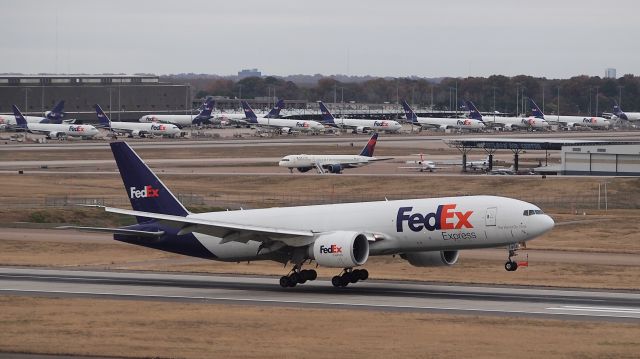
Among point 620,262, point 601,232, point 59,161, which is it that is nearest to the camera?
point 620,262

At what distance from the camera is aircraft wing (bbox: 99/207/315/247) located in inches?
2231

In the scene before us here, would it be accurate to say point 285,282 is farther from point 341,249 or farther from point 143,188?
point 143,188

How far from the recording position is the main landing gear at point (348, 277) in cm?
5859

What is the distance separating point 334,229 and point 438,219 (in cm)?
536

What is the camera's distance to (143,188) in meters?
62.7

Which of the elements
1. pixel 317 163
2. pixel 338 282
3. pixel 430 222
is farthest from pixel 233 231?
pixel 317 163

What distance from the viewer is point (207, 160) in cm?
17212

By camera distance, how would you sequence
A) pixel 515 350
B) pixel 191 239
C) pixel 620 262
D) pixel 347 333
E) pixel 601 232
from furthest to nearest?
pixel 601 232, pixel 620 262, pixel 191 239, pixel 347 333, pixel 515 350

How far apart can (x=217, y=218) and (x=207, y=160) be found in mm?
110538

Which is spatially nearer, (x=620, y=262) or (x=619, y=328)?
(x=619, y=328)

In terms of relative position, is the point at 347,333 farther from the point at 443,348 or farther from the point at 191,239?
the point at 191,239

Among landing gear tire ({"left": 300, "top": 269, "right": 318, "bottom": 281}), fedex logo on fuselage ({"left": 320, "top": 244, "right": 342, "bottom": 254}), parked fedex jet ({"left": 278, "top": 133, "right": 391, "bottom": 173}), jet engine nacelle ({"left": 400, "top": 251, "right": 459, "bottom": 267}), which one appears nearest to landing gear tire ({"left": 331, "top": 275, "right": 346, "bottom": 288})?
landing gear tire ({"left": 300, "top": 269, "right": 318, "bottom": 281})

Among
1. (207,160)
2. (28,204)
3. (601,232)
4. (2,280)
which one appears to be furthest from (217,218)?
(207,160)

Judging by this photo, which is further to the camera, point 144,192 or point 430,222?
point 144,192
